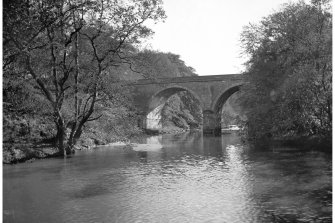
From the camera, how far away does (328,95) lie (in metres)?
19.5

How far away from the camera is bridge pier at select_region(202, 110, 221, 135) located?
53.1 meters

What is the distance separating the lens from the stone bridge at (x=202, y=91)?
53.5 metres

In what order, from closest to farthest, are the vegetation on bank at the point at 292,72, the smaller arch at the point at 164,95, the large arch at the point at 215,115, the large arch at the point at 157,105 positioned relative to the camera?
the vegetation on bank at the point at 292,72
the large arch at the point at 215,115
the smaller arch at the point at 164,95
the large arch at the point at 157,105

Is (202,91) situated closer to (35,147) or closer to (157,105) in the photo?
(157,105)

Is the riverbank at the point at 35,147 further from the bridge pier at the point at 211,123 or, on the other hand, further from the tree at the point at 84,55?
the bridge pier at the point at 211,123

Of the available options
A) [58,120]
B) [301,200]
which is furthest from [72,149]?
[301,200]

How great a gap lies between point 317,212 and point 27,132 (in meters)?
18.8

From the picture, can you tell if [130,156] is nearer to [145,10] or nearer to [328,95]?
[145,10]

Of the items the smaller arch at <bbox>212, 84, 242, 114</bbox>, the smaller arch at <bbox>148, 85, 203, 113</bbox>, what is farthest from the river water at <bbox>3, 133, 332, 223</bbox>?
the smaller arch at <bbox>148, 85, 203, 113</bbox>

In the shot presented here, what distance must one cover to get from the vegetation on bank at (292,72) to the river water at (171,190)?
7.79 ft

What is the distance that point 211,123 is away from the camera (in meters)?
54.8

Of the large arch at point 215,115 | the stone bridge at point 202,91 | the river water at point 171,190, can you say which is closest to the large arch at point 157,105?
the stone bridge at point 202,91

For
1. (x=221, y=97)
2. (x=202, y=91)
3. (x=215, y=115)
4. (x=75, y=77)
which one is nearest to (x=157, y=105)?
(x=202, y=91)

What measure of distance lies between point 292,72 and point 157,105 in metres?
40.1
